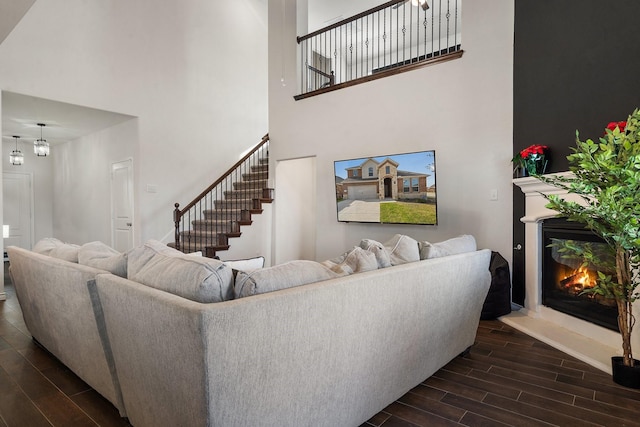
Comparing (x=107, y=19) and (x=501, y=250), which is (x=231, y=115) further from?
(x=501, y=250)

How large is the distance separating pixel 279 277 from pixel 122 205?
5.69m

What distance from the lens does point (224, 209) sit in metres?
6.76

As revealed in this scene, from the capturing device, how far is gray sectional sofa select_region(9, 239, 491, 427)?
48.6 inches

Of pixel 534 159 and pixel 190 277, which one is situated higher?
pixel 534 159

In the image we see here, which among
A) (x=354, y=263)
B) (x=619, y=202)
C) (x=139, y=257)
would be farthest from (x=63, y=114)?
(x=619, y=202)

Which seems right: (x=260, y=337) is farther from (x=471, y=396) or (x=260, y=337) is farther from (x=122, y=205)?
(x=122, y=205)

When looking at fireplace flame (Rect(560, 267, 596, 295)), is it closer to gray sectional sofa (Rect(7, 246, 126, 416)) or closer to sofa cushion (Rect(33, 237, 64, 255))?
gray sectional sofa (Rect(7, 246, 126, 416))

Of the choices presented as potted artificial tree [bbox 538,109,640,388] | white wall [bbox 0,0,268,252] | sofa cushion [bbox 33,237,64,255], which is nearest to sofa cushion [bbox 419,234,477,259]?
potted artificial tree [bbox 538,109,640,388]

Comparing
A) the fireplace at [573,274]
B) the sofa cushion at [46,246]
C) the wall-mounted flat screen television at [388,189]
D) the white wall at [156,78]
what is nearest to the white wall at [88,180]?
the white wall at [156,78]

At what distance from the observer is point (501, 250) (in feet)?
13.4

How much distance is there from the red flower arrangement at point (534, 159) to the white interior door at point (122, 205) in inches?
219

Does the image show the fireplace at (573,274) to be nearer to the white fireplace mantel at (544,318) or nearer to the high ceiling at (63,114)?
the white fireplace mantel at (544,318)

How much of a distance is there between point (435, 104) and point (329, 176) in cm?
185

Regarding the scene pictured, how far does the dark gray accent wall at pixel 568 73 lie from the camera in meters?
2.86
